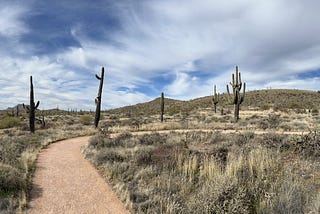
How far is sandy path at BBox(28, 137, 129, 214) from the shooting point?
664cm

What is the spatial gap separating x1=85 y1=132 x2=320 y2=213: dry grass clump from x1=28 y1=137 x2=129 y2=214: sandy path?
1.31 feet

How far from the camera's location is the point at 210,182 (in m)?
7.39

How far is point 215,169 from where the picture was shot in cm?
840

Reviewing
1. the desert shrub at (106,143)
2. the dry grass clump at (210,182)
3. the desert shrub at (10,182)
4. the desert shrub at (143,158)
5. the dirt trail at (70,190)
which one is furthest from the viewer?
the desert shrub at (106,143)

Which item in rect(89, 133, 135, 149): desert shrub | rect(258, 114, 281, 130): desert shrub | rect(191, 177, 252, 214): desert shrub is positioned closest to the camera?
rect(191, 177, 252, 214): desert shrub

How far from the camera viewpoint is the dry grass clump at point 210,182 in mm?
5938

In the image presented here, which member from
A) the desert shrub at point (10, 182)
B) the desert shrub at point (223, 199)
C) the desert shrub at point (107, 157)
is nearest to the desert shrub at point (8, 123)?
the desert shrub at point (107, 157)

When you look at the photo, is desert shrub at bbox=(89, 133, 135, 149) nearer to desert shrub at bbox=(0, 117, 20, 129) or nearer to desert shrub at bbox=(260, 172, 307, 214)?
desert shrub at bbox=(260, 172, 307, 214)

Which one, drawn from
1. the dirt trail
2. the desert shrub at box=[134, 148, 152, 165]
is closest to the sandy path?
the dirt trail

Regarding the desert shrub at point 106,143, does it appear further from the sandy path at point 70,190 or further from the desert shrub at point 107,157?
the sandy path at point 70,190

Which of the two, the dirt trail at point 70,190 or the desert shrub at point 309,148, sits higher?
the desert shrub at point 309,148

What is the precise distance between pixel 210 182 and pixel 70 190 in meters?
3.80

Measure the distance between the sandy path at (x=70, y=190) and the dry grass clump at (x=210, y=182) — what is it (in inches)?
15.8

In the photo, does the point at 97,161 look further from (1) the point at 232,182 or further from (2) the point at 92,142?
(1) the point at 232,182
